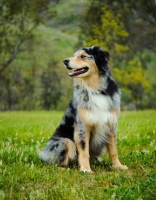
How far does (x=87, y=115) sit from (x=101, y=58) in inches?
46.1

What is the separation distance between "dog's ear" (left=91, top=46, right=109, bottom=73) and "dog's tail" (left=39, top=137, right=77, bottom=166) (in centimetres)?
158

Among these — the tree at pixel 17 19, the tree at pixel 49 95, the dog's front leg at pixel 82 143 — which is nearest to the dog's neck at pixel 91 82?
the dog's front leg at pixel 82 143

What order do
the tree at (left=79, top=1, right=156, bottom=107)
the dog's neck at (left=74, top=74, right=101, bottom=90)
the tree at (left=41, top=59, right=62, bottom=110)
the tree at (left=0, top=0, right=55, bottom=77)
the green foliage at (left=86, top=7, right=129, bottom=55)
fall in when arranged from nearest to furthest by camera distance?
the dog's neck at (left=74, top=74, right=101, bottom=90) < the tree at (left=0, top=0, right=55, bottom=77) < the green foliage at (left=86, top=7, right=129, bottom=55) < the tree at (left=79, top=1, right=156, bottom=107) < the tree at (left=41, top=59, right=62, bottom=110)

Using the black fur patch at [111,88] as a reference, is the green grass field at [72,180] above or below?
below

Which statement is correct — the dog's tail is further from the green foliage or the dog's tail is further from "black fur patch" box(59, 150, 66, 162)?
the green foliage

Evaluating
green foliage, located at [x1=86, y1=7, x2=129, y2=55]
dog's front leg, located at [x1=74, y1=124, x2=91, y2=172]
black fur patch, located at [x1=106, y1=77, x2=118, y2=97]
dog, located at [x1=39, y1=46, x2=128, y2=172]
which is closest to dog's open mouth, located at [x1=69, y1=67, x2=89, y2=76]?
dog, located at [x1=39, y1=46, x2=128, y2=172]

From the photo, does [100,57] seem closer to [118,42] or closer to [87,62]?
[87,62]

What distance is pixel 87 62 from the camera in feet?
22.4

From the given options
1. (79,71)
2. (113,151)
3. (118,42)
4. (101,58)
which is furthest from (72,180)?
(118,42)

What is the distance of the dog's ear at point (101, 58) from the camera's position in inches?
270

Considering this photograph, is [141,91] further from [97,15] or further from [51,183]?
[51,183]

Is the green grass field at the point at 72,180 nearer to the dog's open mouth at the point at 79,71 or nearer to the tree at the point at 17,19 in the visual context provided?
the dog's open mouth at the point at 79,71

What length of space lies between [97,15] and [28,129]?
33.2 m

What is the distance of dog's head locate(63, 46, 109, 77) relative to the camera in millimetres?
6723
